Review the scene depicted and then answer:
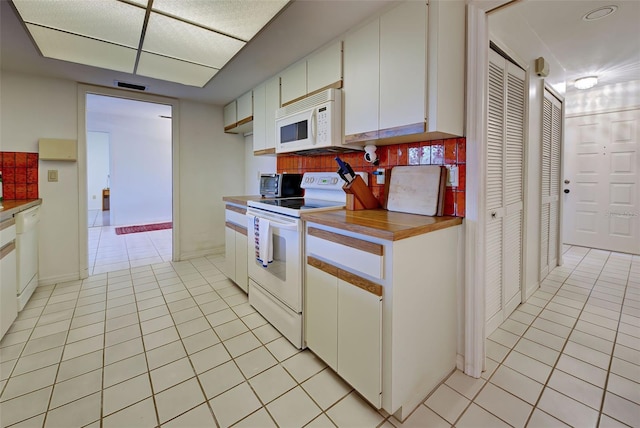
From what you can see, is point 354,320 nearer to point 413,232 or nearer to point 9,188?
point 413,232

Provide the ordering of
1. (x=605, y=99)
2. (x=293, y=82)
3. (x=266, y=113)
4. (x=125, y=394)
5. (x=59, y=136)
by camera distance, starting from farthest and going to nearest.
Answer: (x=605, y=99)
(x=59, y=136)
(x=266, y=113)
(x=293, y=82)
(x=125, y=394)

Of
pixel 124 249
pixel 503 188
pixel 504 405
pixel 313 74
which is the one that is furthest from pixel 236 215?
pixel 124 249

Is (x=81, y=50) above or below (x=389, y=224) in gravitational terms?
above

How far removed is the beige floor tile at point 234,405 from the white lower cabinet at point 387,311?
45cm

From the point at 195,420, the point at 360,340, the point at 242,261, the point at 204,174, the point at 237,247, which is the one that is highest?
the point at 204,174

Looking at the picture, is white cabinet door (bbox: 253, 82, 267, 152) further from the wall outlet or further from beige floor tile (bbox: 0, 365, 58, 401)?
beige floor tile (bbox: 0, 365, 58, 401)

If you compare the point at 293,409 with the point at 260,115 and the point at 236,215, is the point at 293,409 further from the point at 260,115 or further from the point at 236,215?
the point at 260,115

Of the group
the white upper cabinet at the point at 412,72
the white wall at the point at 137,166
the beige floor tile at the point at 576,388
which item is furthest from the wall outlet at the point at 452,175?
the white wall at the point at 137,166

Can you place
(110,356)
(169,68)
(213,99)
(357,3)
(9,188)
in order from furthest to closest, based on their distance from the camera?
(213,99) → (9,188) → (169,68) → (110,356) → (357,3)

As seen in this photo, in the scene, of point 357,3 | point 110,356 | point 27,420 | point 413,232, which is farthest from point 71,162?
point 413,232

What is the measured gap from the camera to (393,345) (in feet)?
4.15

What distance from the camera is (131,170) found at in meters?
6.66

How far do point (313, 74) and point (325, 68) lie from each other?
0.15 meters

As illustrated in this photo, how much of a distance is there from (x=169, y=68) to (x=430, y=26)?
229 cm
